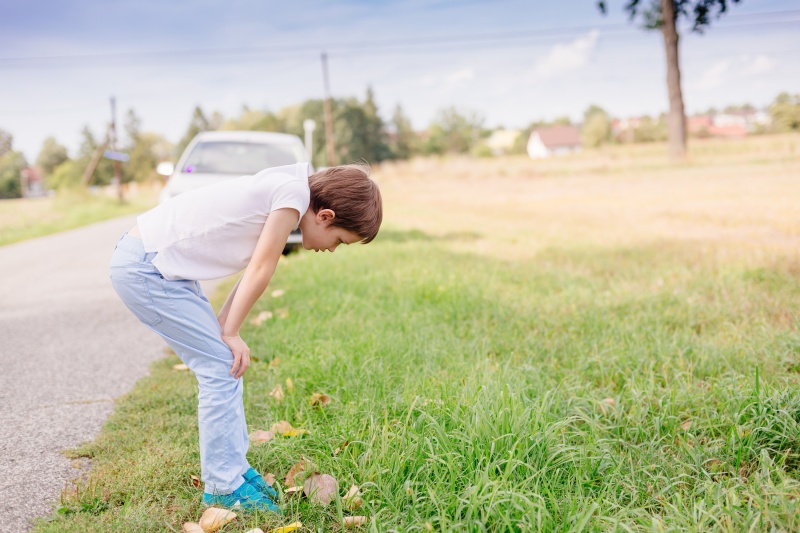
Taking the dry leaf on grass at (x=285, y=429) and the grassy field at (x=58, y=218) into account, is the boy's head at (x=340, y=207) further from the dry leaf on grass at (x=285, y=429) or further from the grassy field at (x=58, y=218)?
the grassy field at (x=58, y=218)

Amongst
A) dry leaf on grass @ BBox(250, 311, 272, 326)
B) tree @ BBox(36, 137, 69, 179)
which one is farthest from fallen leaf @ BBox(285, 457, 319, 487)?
tree @ BBox(36, 137, 69, 179)

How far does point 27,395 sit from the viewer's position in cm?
320

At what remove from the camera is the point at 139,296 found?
2023 millimetres

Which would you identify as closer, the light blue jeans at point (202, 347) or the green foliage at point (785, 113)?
the light blue jeans at point (202, 347)

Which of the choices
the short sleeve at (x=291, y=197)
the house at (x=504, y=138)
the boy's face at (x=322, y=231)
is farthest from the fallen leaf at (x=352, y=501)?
the house at (x=504, y=138)

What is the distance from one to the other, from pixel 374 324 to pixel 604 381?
150 cm

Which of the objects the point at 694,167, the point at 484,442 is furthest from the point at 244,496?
the point at 694,167

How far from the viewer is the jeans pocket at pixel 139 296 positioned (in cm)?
202

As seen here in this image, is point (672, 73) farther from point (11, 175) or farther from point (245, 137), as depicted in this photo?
point (11, 175)

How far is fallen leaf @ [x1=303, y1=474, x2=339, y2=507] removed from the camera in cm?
206

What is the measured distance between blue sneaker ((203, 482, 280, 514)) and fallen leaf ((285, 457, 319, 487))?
127mm

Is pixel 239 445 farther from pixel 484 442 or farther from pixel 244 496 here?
pixel 484 442

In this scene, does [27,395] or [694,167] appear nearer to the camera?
[27,395]

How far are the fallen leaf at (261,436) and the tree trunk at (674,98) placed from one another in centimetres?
2178
